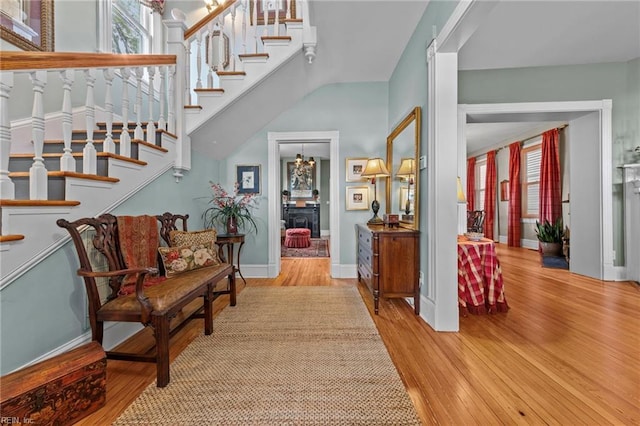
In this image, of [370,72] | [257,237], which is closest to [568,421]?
[257,237]

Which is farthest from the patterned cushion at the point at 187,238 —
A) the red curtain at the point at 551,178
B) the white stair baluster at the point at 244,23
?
the red curtain at the point at 551,178

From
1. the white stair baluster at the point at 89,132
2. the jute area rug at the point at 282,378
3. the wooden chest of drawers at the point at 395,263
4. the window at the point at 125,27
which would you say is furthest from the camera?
the window at the point at 125,27

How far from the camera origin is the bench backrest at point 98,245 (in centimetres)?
150

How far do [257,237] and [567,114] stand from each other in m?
4.68

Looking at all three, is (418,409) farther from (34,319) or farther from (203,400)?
(34,319)

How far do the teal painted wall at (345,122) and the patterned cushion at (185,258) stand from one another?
1.94 metres

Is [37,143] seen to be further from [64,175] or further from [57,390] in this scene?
[57,390]

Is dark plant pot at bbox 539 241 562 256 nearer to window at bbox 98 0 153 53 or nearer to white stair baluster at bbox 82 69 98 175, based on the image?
white stair baluster at bbox 82 69 98 175

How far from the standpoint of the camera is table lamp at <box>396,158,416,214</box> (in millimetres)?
2711

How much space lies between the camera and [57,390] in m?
1.16

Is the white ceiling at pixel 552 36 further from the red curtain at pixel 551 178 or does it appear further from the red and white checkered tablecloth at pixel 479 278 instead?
the red curtain at pixel 551 178

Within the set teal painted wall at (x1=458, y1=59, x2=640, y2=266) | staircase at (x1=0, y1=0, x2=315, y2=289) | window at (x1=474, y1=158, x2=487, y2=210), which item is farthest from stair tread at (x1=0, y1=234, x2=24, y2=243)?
window at (x1=474, y1=158, x2=487, y2=210)

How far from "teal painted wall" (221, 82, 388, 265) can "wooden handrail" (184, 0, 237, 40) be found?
137cm

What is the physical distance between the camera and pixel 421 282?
247 cm
